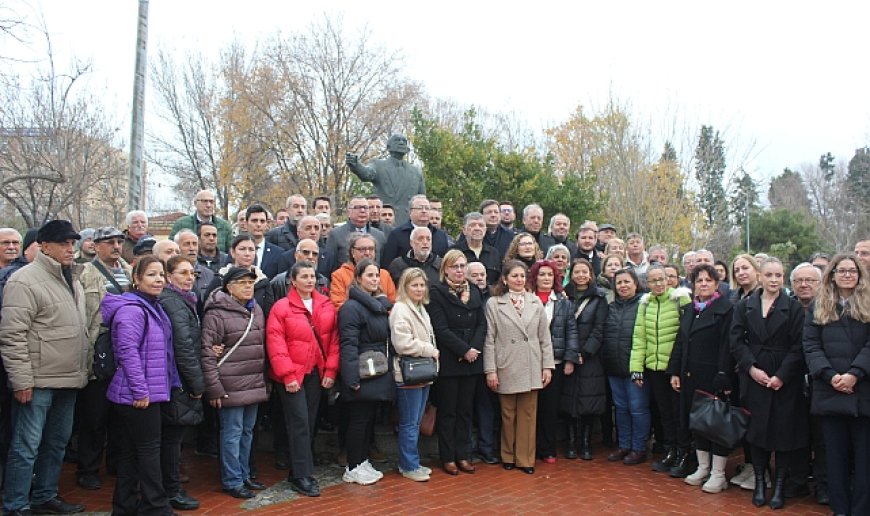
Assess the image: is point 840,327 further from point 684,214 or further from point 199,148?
point 199,148

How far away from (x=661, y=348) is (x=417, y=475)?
2643 millimetres

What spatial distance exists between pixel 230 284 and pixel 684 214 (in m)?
19.8

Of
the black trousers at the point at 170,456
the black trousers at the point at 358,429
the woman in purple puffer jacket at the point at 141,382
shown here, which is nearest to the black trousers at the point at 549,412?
the black trousers at the point at 358,429

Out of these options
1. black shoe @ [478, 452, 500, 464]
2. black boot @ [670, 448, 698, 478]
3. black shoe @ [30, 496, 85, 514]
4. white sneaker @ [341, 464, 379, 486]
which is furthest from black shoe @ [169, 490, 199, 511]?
black boot @ [670, 448, 698, 478]

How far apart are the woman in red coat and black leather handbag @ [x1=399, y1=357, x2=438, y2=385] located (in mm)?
613

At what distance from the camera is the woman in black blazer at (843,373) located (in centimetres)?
518

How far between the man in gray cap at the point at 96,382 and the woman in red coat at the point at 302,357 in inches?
55.5

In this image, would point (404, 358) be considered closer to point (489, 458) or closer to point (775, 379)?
point (489, 458)

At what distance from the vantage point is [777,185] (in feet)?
195

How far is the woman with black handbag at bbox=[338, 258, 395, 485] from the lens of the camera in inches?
233

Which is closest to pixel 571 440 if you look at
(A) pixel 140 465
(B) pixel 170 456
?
(B) pixel 170 456

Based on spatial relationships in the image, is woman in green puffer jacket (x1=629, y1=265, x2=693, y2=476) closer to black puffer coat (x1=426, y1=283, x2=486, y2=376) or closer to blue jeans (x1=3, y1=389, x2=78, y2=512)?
black puffer coat (x1=426, y1=283, x2=486, y2=376)

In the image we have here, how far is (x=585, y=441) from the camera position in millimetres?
7102

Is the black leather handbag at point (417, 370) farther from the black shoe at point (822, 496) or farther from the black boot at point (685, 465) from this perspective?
the black shoe at point (822, 496)
